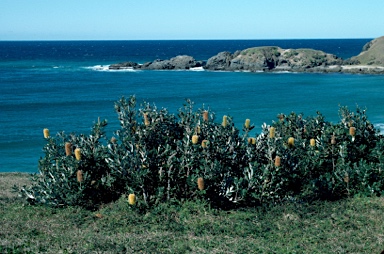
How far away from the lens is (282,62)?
3531 inches

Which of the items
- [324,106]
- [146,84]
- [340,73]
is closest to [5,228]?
[324,106]

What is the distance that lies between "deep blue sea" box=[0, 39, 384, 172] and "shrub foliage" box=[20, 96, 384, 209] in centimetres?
1662

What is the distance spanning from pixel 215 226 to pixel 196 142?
→ 219 cm

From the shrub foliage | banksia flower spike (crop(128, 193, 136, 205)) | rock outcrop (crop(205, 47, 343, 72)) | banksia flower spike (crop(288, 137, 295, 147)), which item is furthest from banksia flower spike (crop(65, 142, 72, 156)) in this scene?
rock outcrop (crop(205, 47, 343, 72))

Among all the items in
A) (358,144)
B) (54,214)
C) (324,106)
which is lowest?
(324,106)

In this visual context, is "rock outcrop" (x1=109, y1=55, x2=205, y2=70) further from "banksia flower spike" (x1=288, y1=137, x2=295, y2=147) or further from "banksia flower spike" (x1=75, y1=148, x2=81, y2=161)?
"banksia flower spike" (x1=75, y1=148, x2=81, y2=161)

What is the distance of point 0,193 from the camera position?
53.2ft

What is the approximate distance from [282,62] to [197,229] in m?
81.6

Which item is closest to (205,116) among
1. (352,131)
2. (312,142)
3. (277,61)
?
(312,142)

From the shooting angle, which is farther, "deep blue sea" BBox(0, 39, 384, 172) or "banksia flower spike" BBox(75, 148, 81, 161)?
"deep blue sea" BBox(0, 39, 384, 172)

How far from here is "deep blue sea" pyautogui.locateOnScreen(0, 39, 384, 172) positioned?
40.2 metres

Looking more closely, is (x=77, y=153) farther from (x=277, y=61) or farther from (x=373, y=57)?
(x=373, y=57)

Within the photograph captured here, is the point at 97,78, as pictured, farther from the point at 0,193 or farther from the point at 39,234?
the point at 39,234

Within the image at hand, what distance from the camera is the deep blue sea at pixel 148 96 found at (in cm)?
4019
